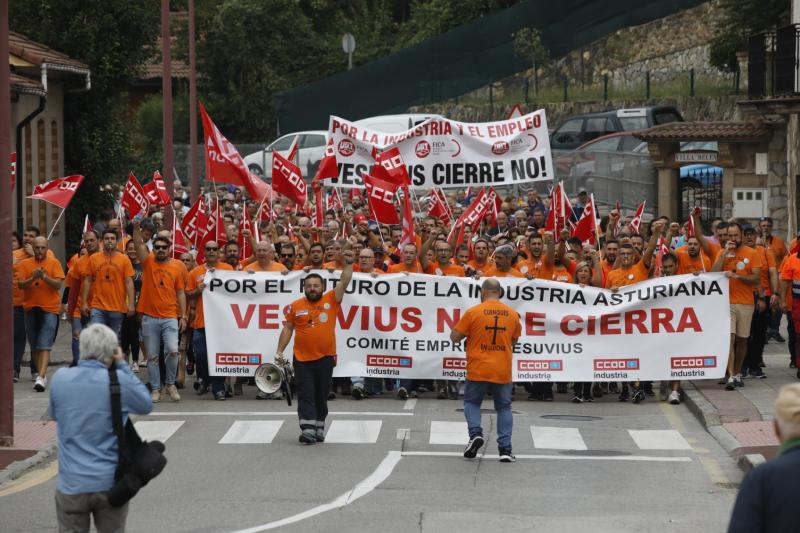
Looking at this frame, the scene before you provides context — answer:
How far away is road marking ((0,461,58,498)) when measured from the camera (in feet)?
39.4

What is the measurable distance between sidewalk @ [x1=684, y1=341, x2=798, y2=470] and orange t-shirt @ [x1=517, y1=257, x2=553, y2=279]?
2.15 meters

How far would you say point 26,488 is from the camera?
1212 centimetres

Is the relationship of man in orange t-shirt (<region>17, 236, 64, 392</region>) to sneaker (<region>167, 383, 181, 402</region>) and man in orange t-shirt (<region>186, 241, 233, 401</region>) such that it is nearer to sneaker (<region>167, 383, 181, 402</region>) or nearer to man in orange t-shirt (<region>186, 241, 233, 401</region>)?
man in orange t-shirt (<region>186, 241, 233, 401</region>)

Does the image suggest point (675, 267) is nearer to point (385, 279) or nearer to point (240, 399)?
point (385, 279)

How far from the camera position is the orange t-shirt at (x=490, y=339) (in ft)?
43.6

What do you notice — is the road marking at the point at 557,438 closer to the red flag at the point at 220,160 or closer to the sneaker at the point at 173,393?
the sneaker at the point at 173,393

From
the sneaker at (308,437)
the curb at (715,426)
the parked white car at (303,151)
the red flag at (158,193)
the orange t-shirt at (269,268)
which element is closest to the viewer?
the curb at (715,426)

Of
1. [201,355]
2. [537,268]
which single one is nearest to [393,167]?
[537,268]

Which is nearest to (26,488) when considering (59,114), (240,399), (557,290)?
(240,399)

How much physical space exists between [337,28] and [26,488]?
47838mm

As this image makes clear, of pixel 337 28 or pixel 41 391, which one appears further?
pixel 337 28

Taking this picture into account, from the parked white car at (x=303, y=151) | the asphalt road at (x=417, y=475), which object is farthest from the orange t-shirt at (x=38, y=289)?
the parked white car at (x=303, y=151)

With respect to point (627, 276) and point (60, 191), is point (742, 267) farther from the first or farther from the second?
point (60, 191)

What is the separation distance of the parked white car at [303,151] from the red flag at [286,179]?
17694mm
